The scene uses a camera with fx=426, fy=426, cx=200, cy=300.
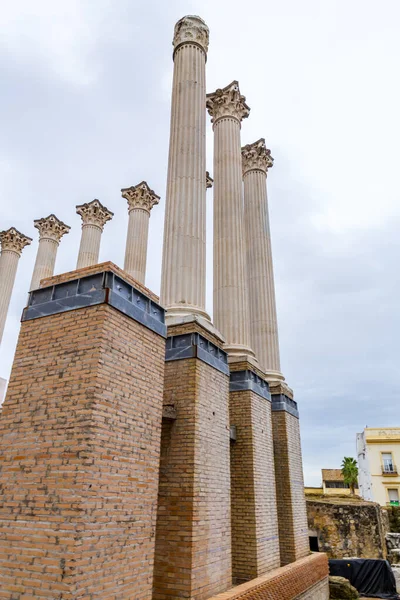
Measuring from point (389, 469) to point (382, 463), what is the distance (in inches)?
31.8

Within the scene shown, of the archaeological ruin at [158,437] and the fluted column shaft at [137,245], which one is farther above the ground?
the fluted column shaft at [137,245]

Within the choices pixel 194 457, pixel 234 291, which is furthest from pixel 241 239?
pixel 194 457

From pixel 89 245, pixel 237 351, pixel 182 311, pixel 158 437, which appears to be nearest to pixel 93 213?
pixel 89 245

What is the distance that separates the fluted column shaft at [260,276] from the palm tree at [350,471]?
4987 centimetres

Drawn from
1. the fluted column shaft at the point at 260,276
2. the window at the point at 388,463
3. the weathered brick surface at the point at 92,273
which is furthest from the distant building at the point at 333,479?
the weathered brick surface at the point at 92,273

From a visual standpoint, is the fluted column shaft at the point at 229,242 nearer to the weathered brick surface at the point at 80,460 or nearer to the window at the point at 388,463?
the weathered brick surface at the point at 80,460

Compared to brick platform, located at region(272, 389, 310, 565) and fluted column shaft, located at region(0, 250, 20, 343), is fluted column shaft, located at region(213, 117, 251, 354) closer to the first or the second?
brick platform, located at region(272, 389, 310, 565)

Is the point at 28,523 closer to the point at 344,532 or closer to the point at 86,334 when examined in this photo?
the point at 86,334

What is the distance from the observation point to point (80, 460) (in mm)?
4957

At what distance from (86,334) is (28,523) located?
2.34 metres

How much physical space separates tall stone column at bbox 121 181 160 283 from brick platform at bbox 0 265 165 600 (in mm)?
12238

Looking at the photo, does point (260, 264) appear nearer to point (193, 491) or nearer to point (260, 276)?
point (260, 276)

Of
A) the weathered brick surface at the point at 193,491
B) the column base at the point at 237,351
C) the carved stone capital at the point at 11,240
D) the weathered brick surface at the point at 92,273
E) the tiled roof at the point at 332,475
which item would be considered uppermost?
the carved stone capital at the point at 11,240

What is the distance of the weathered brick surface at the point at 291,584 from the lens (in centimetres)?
773
